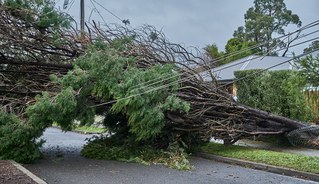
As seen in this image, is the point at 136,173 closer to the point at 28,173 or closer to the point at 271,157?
the point at 28,173

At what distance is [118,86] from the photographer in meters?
8.56

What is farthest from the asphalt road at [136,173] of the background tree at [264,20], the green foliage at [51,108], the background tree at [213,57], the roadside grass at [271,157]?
the background tree at [264,20]

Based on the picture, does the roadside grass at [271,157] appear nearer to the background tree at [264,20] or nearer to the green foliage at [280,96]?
the green foliage at [280,96]

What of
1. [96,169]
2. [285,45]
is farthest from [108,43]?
Result: [285,45]

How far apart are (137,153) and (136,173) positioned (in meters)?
1.86

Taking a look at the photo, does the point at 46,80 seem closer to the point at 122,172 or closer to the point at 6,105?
the point at 6,105

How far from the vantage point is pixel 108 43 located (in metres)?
10.0

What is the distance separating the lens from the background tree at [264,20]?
132 feet

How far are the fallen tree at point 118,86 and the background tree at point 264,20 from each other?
29885 millimetres

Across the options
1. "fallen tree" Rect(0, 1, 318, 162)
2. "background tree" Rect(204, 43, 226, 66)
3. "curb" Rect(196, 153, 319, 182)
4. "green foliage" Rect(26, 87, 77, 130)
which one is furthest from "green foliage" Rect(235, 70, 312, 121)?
"green foliage" Rect(26, 87, 77, 130)

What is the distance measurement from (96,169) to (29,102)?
2310 mm

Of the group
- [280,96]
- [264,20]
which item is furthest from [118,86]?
[264,20]

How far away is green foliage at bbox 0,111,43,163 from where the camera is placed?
Result: 823 centimetres

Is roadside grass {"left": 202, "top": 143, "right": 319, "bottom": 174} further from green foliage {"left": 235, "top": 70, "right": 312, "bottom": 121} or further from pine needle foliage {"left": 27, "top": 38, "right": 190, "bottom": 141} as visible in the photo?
green foliage {"left": 235, "top": 70, "right": 312, "bottom": 121}
